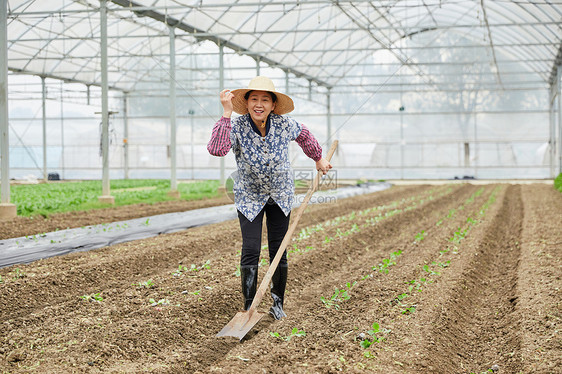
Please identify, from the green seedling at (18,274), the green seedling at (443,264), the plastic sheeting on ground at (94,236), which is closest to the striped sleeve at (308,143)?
the green seedling at (443,264)

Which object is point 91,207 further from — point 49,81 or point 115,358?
point 49,81

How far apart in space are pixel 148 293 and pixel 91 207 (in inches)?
303

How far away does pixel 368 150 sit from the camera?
2927cm

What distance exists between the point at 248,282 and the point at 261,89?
50.2 inches

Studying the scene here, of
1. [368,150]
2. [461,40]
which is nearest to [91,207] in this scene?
[368,150]

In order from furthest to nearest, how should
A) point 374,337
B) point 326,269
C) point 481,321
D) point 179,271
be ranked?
point 326,269 → point 179,271 → point 481,321 → point 374,337

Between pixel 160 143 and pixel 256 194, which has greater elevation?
pixel 160 143

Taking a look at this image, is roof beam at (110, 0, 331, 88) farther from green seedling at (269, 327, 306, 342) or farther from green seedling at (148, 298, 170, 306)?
green seedling at (269, 327, 306, 342)

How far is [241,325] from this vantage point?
3.64 m

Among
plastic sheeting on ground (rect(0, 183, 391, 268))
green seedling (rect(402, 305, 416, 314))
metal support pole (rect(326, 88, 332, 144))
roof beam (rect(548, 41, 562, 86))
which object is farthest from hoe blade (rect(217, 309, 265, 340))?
metal support pole (rect(326, 88, 332, 144))

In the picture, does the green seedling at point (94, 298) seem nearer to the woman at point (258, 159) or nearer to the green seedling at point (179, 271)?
the green seedling at point (179, 271)

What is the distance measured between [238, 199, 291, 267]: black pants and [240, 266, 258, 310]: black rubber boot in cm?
3

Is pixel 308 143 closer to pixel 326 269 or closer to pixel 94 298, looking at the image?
pixel 94 298

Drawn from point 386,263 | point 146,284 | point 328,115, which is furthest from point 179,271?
point 328,115
